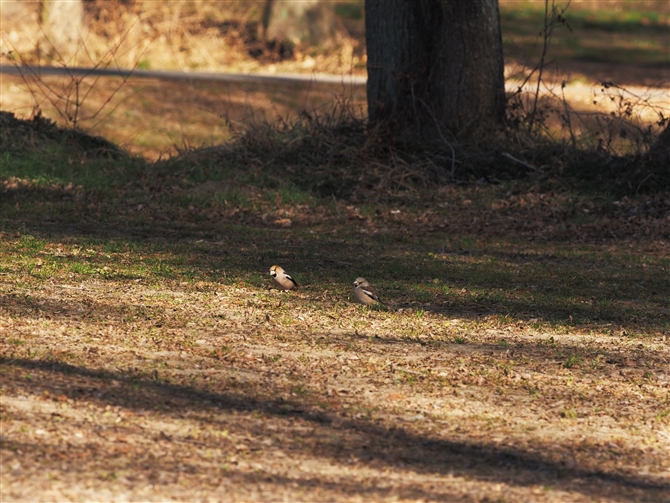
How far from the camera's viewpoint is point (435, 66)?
45.2ft

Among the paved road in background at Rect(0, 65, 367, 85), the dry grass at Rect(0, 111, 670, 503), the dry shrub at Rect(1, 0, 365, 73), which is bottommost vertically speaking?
the dry grass at Rect(0, 111, 670, 503)

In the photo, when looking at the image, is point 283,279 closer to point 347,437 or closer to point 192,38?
point 347,437

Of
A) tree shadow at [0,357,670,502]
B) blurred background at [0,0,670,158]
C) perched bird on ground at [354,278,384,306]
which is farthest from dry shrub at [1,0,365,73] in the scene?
tree shadow at [0,357,670,502]

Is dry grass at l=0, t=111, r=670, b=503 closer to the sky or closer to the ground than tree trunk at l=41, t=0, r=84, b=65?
closer to the ground

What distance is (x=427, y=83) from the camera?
13.9 metres

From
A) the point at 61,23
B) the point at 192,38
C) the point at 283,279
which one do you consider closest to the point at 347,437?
the point at 283,279

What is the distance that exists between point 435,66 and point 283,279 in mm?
6389

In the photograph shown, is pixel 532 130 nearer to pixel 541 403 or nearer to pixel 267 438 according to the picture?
pixel 541 403

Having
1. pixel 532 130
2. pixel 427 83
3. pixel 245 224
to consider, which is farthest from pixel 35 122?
pixel 532 130

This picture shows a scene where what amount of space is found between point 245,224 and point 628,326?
515 centimetres

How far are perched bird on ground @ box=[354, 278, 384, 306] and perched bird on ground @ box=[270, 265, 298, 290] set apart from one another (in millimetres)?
614

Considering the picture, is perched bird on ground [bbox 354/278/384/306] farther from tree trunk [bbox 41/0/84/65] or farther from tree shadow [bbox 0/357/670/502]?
tree trunk [bbox 41/0/84/65]

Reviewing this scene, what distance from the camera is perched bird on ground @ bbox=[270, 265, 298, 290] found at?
8.25 m

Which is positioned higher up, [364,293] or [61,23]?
[61,23]
